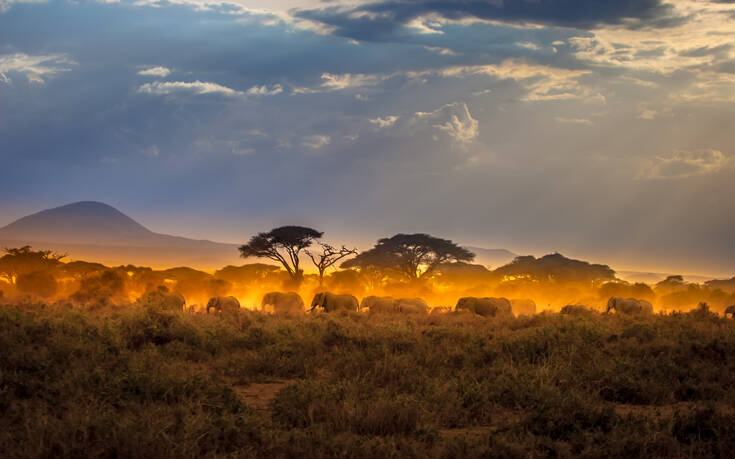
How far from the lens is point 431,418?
28.0 ft

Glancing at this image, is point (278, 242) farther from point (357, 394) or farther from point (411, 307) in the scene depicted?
point (357, 394)

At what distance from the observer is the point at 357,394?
30.9 ft

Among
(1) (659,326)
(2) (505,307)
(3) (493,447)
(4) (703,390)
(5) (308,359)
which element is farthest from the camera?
(2) (505,307)

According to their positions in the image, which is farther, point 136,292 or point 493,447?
point 136,292

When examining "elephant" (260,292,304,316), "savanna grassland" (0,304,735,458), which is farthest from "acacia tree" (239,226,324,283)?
"savanna grassland" (0,304,735,458)

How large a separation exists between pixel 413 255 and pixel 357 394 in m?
56.8

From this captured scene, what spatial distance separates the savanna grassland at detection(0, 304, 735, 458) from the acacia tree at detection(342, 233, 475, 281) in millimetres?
49574

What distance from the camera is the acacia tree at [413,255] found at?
6556cm

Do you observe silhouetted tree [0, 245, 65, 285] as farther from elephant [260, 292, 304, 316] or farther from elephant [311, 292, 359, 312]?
elephant [311, 292, 359, 312]

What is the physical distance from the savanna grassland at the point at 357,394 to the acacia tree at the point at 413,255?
49.6m

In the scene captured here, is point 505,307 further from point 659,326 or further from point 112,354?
point 112,354

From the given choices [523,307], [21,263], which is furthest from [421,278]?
[21,263]

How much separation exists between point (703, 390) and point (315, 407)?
6.57 metres

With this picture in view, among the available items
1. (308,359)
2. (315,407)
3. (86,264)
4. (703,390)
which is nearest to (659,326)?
(703,390)
